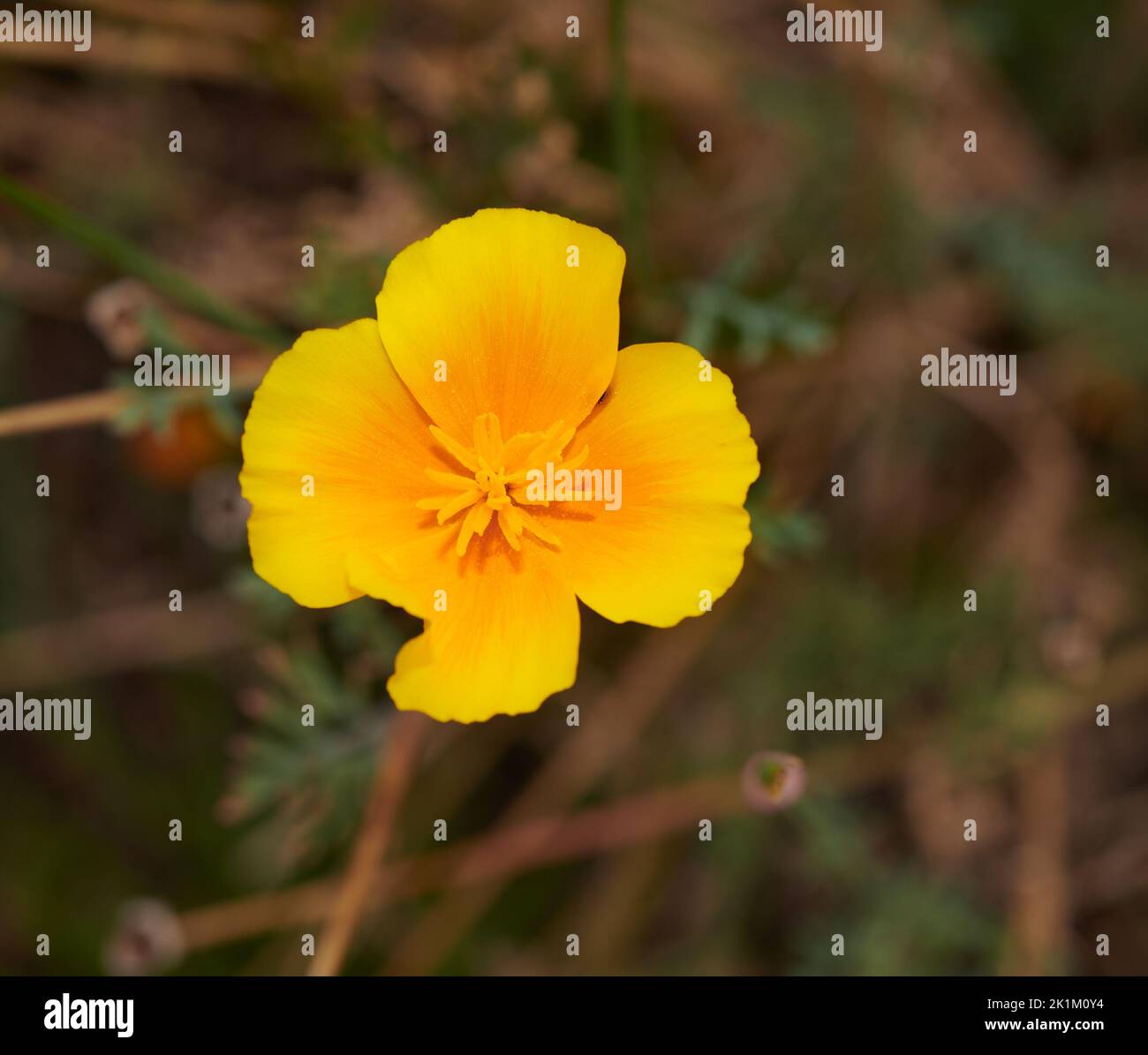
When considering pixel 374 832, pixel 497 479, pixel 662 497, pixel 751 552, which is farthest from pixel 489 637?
pixel 751 552

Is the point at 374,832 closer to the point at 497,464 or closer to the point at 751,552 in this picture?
the point at 497,464

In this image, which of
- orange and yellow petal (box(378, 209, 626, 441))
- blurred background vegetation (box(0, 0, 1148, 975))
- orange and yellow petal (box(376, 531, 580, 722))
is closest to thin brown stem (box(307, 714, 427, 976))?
blurred background vegetation (box(0, 0, 1148, 975))

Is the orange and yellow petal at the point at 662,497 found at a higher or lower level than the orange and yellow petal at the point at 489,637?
higher

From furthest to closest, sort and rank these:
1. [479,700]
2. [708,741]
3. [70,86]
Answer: [70,86] < [708,741] < [479,700]

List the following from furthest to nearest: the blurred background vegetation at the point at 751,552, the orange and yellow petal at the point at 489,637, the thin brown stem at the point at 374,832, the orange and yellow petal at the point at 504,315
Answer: the blurred background vegetation at the point at 751,552 < the thin brown stem at the point at 374,832 < the orange and yellow petal at the point at 504,315 < the orange and yellow petal at the point at 489,637

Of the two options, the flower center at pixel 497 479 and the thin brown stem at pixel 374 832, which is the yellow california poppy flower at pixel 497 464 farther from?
the thin brown stem at pixel 374 832

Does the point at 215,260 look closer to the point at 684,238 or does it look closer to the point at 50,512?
the point at 50,512

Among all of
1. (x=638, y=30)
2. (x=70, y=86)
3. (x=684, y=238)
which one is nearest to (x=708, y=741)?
(x=684, y=238)

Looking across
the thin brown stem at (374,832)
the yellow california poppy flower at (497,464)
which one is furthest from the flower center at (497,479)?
the thin brown stem at (374,832)
